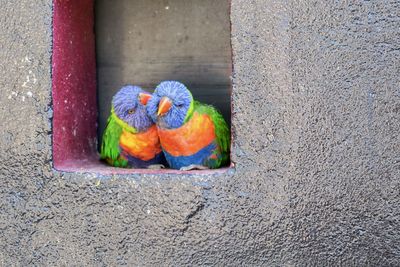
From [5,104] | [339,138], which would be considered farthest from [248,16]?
[5,104]

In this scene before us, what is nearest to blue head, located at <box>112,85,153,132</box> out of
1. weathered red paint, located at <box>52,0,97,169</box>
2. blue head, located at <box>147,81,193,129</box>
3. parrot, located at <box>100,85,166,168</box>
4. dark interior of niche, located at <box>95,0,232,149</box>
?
parrot, located at <box>100,85,166,168</box>

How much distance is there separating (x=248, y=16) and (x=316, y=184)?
2.33ft

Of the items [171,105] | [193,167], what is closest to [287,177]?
[193,167]

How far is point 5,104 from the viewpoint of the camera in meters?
2.29

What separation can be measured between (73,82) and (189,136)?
59 cm

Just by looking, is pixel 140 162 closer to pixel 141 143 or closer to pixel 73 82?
pixel 141 143

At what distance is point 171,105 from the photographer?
94.1 inches

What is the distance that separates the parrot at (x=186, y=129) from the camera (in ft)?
7.95

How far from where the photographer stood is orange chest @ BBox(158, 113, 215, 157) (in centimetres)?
248

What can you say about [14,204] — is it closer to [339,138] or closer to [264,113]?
[264,113]

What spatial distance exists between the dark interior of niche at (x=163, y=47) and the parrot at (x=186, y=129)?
1.07 feet

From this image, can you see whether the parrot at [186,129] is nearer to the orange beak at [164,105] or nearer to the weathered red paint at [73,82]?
the orange beak at [164,105]

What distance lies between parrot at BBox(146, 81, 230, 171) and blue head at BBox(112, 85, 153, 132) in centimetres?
8

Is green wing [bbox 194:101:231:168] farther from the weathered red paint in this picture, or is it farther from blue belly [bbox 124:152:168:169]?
the weathered red paint
